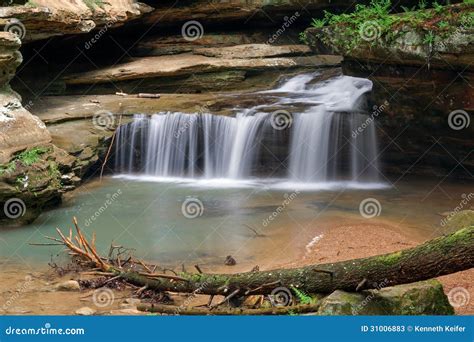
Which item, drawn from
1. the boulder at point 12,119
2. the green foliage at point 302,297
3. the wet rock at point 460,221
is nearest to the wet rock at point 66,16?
the boulder at point 12,119

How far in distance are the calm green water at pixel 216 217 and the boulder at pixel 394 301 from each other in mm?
3168

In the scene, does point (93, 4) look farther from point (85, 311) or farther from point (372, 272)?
point (372, 272)

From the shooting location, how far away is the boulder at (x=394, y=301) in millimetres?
5688

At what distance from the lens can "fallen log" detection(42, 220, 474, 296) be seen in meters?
5.81

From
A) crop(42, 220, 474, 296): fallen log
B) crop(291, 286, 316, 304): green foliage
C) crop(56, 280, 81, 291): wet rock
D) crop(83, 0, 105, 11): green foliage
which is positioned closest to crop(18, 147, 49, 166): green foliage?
crop(56, 280, 81, 291): wet rock

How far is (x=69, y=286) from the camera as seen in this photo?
7910 mm

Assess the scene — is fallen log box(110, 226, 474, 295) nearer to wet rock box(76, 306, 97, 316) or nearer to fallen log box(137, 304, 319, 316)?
fallen log box(137, 304, 319, 316)

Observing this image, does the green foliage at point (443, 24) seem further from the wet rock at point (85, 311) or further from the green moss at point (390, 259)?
the wet rock at point (85, 311)

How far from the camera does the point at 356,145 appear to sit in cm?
1384

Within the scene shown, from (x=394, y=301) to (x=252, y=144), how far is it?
A: 8.43 meters

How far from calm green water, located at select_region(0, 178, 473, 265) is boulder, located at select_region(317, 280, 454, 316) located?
3168mm

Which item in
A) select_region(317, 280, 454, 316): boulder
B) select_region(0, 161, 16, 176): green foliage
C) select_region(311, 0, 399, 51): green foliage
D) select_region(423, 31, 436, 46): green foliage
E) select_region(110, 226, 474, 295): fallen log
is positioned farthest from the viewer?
select_region(311, 0, 399, 51): green foliage

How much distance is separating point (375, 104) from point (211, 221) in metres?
4.74

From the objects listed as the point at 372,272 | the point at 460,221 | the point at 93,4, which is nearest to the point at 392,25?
the point at 460,221
